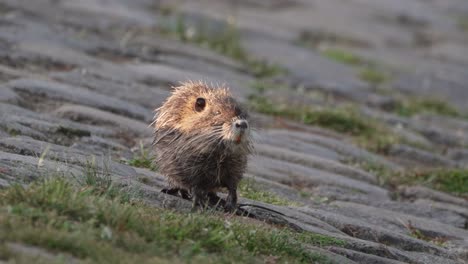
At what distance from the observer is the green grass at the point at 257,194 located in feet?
23.2

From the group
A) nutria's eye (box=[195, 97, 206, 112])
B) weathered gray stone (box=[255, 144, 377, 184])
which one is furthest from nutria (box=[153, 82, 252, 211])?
weathered gray stone (box=[255, 144, 377, 184])

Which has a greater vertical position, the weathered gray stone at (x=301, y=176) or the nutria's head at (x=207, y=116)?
the nutria's head at (x=207, y=116)

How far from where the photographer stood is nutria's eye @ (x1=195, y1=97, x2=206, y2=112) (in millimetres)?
6484

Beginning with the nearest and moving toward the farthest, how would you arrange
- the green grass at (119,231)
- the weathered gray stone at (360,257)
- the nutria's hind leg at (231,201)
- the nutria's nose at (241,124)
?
1. the green grass at (119,231)
2. the weathered gray stone at (360,257)
3. the nutria's nose at (241,124)
4. the nutria's hind leg at (231,201)

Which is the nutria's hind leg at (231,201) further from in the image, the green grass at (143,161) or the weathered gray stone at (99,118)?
the weathered gray stone at (99,118)

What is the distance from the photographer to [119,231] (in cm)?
486

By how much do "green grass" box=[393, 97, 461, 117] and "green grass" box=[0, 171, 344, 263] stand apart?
7407 mm

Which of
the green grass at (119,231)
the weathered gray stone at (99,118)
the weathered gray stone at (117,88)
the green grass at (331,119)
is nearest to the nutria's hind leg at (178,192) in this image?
the green grass at (119,231)

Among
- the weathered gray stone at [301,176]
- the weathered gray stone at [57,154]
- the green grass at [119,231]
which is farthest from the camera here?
the weathered gray stone at [301,176]

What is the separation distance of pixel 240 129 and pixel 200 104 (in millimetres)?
463

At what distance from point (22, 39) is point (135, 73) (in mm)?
1192

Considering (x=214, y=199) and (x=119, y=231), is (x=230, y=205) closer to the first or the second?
(x=214, y=199)

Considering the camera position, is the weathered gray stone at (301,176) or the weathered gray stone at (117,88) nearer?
the weathered gray stone at (301,176)

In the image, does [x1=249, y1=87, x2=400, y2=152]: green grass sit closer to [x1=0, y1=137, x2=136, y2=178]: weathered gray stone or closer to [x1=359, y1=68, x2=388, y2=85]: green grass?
[x1=359, y1=68, x2=388, y2=85]: green grass
